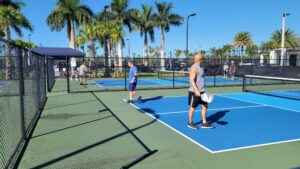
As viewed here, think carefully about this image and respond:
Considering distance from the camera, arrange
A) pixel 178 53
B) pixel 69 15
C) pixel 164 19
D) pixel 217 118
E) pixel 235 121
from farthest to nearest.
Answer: pixel 178 53
pixel 164 19
pixel 69 15
pixel 217 118
pixel 235 121

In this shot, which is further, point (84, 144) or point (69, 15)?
point (69, 15)

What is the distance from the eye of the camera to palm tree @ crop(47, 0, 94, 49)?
33.7m

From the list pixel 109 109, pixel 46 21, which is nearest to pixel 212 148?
pixel 109 109

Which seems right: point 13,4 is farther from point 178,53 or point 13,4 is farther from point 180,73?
point 178,53

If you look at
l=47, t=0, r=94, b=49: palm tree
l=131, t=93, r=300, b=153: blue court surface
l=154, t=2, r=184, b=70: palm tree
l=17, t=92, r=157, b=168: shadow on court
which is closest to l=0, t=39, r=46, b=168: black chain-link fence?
l=17, t=92, r=157, b=168: shadow on court

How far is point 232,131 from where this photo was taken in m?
7.30

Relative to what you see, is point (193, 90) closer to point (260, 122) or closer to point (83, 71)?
point (260, 122)

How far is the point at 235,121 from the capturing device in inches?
335

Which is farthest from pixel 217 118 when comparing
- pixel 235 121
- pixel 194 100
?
pixel 194 100

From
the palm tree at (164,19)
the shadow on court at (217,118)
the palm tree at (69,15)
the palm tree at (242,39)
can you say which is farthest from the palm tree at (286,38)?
the shadow on court at (217,118)

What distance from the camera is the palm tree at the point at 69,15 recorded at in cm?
3366

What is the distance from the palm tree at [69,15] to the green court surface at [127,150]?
1095 inches

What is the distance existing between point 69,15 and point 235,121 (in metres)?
29.8

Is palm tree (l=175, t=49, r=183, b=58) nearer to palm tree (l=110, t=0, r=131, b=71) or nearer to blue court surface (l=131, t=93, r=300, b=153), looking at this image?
palm tree (l=110, t=0, r=131, b=71)
